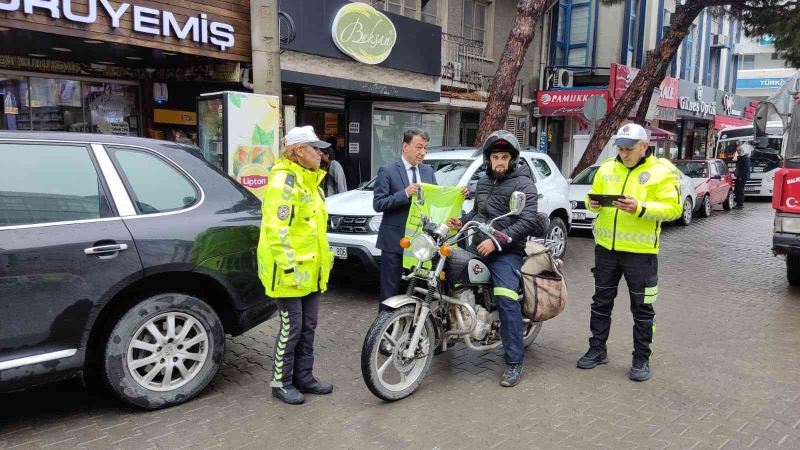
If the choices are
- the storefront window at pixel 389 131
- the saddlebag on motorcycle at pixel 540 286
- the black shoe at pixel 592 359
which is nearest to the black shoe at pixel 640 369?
the black shoe at pixel 592 359

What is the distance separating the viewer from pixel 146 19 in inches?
321

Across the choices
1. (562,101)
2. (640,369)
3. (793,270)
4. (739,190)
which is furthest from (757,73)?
(640,369)

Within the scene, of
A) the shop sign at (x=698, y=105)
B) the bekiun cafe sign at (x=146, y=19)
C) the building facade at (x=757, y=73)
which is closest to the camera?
the bekiun cafe sign at (x=146, y=19)

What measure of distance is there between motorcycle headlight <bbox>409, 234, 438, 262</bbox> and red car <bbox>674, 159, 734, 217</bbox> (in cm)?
1320

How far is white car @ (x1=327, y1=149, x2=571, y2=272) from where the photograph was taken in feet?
21.4

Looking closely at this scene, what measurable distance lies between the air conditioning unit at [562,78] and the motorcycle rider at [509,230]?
1603 cm

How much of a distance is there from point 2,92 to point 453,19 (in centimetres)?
1046

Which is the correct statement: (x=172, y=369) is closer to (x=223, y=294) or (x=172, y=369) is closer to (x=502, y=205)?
(x=223, y=294)

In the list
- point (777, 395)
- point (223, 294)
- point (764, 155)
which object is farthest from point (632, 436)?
point (764, 155)

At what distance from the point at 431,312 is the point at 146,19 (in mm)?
6237

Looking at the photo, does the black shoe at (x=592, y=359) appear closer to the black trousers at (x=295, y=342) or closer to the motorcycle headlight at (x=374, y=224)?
the black trousers at (x=295, y=342)

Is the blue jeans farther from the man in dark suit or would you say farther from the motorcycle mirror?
the man in dark suit

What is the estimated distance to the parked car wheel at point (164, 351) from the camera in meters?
3.61

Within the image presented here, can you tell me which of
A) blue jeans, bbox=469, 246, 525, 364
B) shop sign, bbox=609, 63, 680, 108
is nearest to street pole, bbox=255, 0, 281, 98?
blue jeans, bbox=469, 246, 525, 364
